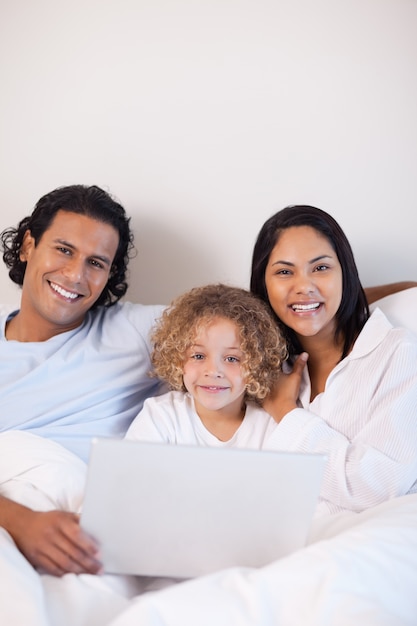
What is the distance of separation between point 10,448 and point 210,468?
70 centimetres

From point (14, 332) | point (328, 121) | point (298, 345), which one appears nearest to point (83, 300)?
point (14, 332)

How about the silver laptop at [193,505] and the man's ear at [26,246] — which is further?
the man's ear at [26,246]

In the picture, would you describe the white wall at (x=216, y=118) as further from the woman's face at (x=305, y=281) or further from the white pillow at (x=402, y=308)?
the woman's face at (x=305, y=281)

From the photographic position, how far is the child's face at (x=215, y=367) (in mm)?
1707

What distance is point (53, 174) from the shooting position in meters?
2.41

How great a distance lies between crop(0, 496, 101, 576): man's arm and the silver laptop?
0.10 ft

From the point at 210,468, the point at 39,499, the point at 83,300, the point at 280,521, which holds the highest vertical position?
the point at 83,300

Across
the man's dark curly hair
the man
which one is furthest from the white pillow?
the man's dark curly hair

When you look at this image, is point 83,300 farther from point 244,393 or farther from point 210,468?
point 210,468

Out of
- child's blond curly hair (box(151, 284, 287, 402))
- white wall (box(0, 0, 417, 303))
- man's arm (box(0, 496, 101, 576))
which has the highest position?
white wall (box(0, 0, 417, 303))

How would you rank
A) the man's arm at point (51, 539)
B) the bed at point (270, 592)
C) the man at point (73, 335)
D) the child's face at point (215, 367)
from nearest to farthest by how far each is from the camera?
the bed at point (270, 592)
the man's arm at point (51, 539)
the child's face at point (215, 367)
the man at point (73, 335)

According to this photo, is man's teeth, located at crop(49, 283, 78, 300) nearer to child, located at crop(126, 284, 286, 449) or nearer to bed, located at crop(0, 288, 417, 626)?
child, located at crop(126, 284, 286, 449)

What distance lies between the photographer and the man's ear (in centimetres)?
212

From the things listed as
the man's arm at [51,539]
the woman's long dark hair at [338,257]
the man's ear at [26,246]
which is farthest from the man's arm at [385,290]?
the man's arm at [51,539]
